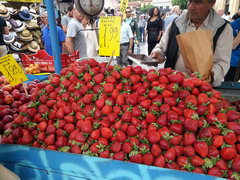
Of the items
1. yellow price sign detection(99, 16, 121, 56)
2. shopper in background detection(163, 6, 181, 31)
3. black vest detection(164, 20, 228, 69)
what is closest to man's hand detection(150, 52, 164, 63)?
black vest detection(164, 20, 228, 69)

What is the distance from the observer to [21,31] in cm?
860

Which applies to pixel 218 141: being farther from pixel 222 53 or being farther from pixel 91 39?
pixel 91 39

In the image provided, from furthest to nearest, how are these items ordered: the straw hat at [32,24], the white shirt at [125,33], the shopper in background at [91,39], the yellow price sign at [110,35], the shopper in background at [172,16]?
the straw hat at [32,24]
the shopper in background at [172,16]
the white shirt at [125,33]
the shopper in background at [91,39]
the yellow price sign at [110,35]

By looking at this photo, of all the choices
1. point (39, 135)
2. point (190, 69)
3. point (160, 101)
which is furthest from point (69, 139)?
point (190, 69)

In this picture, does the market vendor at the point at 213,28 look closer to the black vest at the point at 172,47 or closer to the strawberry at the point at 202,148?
the black vest at the point at 172,47

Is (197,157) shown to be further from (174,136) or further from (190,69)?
(190,69)

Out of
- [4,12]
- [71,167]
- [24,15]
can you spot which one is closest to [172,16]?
[24,15]

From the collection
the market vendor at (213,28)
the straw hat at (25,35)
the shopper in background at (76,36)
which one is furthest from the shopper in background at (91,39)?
the straw hat at (25,35)

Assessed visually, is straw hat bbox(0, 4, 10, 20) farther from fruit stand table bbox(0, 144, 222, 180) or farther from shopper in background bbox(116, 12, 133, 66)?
fruit stand table bbox(0, 144, 222, 180)

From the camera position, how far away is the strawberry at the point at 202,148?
3.86 ft

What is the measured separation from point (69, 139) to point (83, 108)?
247 mm

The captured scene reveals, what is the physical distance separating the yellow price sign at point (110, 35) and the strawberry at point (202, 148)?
109cm

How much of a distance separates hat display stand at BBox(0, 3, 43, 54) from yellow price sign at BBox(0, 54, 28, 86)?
6.86m

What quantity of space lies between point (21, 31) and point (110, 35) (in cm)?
815
